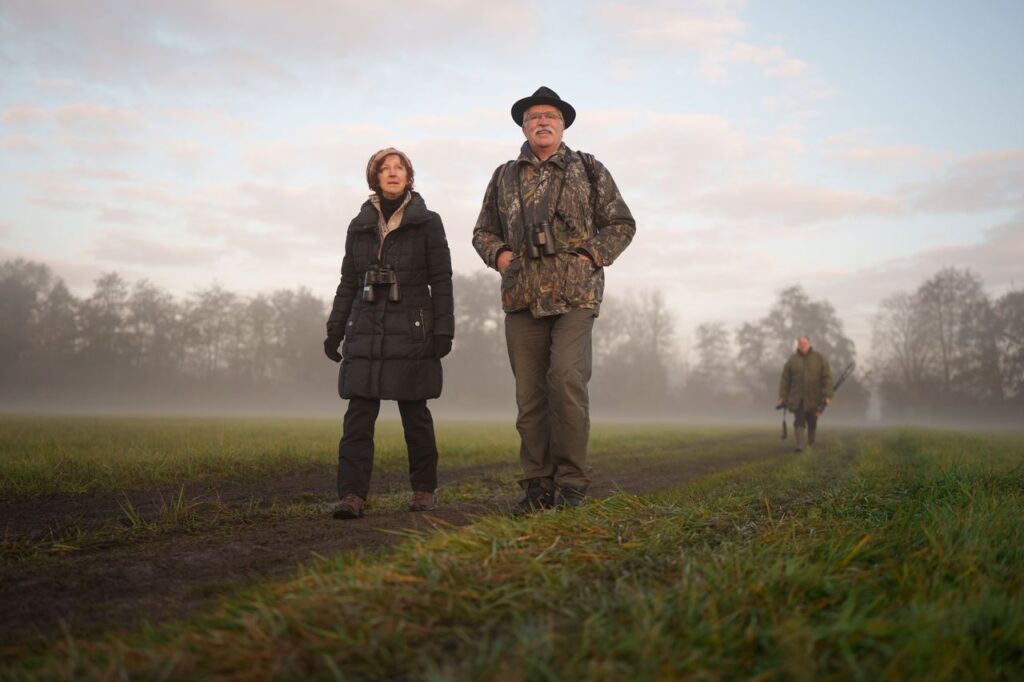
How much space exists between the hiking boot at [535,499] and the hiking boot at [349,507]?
113 centimetres

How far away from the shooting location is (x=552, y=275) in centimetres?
465

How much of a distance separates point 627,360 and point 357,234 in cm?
6113

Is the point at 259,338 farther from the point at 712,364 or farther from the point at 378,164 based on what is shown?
the point at 378,164

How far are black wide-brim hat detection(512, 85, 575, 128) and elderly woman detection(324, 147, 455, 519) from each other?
1.00 meters

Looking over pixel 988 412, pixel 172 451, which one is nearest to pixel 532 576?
pixel 172 451

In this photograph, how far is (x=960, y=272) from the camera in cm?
5128

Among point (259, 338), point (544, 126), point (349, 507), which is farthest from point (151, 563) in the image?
point (259, 338)

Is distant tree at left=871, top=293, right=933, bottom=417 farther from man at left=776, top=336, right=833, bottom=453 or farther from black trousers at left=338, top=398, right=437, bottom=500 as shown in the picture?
black trousers at left=338, top=398, right=437, bottom=500

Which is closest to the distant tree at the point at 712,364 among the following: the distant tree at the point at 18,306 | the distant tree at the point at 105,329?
the distant tree at the point at 105,329

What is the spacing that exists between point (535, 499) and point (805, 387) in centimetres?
1280

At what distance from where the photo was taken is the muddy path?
242 cm

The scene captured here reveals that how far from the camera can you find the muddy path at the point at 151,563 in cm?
242

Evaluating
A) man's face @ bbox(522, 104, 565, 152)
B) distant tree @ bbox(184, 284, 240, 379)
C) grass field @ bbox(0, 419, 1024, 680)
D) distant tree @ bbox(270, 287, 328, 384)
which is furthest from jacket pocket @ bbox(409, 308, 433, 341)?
distant tree @ bbox(184, 284, 240, 379)

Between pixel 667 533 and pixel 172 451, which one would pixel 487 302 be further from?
pixel 667 533
